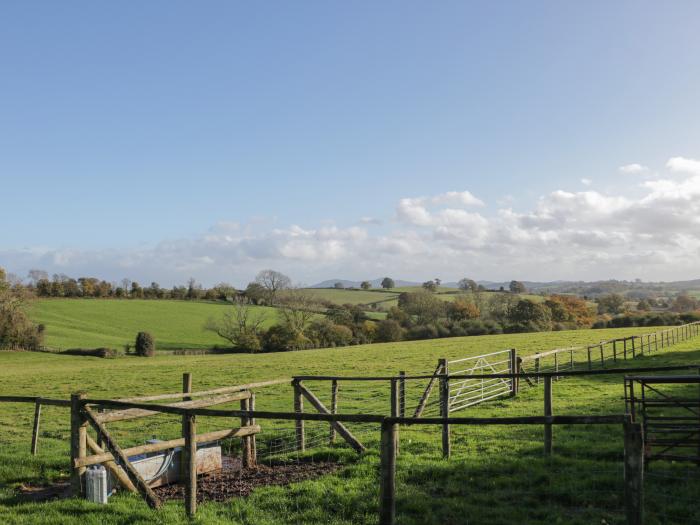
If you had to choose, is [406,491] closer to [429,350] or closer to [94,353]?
[429,350]

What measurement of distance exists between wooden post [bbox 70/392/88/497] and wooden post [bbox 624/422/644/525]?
746 cm

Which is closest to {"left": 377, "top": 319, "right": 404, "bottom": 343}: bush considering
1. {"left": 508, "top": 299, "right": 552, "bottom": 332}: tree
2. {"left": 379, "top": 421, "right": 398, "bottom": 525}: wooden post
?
{"left": 508, "top": 299, "right": 552, "bottom": 332}: tree

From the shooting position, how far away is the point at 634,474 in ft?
18.7

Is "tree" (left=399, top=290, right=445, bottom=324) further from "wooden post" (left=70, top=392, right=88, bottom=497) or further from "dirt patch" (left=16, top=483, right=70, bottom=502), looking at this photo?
"wooden post" (left=70, top=392, right=88, bottom=497)

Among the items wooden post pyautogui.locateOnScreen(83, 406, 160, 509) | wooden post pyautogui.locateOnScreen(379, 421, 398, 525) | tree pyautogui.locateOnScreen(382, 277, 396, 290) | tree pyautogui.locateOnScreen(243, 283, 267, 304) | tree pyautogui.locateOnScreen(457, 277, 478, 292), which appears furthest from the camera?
tree pyautogui.locateOnScreen(382, 277, 396, 290)

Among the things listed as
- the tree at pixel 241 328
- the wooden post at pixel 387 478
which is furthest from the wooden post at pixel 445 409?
the tree at pixel 241 328

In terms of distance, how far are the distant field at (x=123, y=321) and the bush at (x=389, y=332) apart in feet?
52.1

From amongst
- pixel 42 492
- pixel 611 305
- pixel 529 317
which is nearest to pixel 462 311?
pixel 529 317

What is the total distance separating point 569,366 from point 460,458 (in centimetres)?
2191

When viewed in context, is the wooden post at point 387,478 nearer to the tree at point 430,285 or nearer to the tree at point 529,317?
the tree at point 529,317

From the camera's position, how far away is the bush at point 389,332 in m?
75.4

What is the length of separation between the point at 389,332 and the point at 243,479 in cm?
6613

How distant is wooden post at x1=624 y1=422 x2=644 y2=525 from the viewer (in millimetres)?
5656

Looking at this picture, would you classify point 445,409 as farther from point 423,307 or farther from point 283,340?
point 423,307
